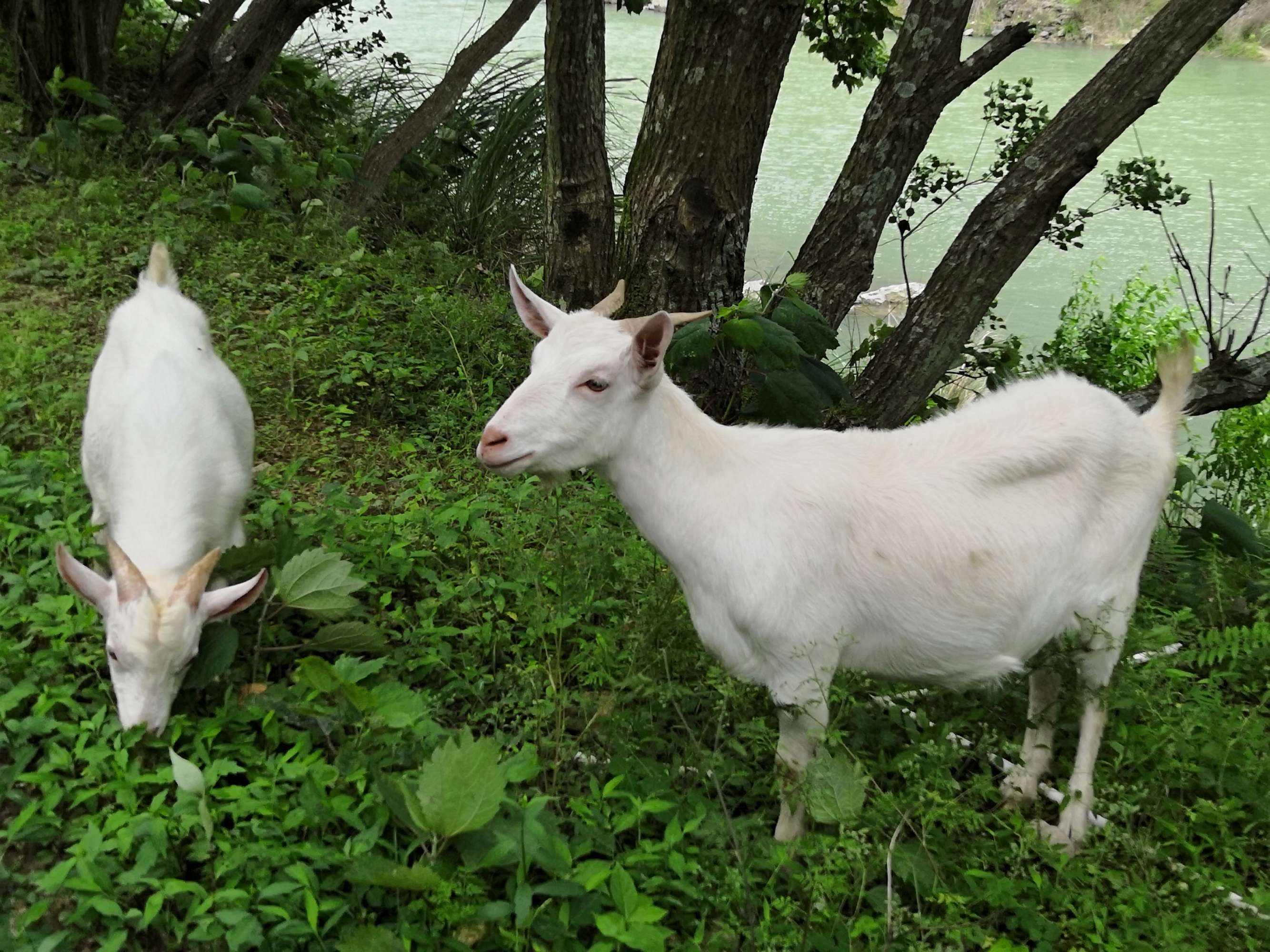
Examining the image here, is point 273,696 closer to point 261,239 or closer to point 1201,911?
point 1201,911

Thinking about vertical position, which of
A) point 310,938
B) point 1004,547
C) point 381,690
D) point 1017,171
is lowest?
point 310,938

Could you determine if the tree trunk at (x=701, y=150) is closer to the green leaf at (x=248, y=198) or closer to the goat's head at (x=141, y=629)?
the green leaf at (x=248, y=198)

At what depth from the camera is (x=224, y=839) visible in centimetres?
232

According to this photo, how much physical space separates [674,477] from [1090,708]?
1.31m

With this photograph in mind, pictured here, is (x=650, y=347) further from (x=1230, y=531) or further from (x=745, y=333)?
(x=1230, y=531)

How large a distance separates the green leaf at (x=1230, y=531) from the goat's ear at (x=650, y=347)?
312 cm

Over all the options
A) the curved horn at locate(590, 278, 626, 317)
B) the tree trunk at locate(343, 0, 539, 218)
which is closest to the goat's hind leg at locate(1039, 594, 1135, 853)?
the curved horn at locate(590, 278, 626, 317)

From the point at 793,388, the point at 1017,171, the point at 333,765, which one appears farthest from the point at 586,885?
the point at 1017,171

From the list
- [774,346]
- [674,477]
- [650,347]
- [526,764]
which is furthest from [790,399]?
[526,764]

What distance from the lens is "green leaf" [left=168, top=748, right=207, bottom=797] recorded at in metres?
2.40

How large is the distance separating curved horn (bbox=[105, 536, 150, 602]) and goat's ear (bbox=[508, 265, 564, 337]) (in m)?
1.17

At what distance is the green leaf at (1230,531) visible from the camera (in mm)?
4387

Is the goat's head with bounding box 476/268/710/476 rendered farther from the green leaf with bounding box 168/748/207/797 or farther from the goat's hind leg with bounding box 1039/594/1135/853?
the goat's hind leg with bounding box 1039/594/1135/853

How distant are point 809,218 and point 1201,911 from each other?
930cm
